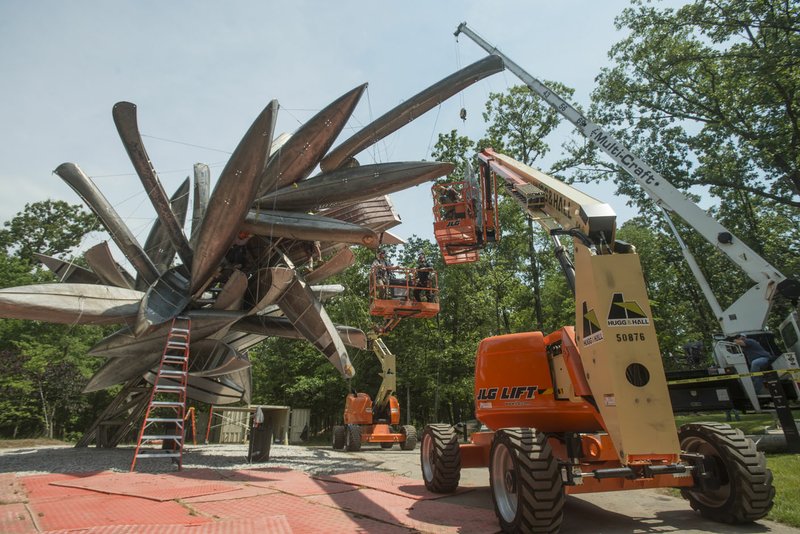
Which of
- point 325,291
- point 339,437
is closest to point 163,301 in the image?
point 325,291

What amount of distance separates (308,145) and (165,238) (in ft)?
24.1

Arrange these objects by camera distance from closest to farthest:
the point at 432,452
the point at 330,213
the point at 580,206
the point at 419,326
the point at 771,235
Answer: the point at 580,206 < the point at 432,452 < the point at 330,213 < the point at 771,235 < the point at 419,326

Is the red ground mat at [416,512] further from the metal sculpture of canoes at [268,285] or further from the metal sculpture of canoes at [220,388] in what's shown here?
the metal sculpture of canoes at [220,388]

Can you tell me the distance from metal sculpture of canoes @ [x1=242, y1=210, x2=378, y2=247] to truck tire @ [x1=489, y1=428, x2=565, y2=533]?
699 cm

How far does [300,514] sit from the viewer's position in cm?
600

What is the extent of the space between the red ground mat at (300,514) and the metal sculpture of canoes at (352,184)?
25.3 ft

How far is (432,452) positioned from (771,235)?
33.6 m

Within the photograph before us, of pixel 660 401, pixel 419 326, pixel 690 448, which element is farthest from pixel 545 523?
pixel 419 326

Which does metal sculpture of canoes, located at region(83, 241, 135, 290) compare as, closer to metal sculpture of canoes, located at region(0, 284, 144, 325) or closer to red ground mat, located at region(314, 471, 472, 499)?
metal sculpture of canoes, located at region(0, 284, 144, 325)

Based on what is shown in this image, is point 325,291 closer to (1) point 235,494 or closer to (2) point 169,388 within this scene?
(2) point 169,388

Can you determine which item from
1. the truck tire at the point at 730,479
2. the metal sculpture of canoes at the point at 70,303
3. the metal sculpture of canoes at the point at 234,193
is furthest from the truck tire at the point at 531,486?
the metal sculpture of canoes at the point at 70,303

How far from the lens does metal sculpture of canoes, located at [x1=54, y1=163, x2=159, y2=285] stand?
13469mm

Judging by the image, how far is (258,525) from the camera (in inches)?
201

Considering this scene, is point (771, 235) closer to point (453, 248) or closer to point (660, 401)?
point (453, 248)
